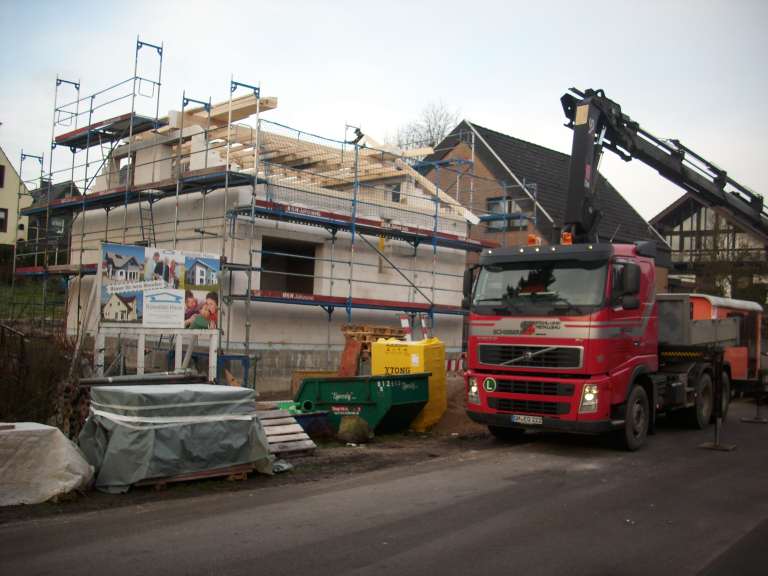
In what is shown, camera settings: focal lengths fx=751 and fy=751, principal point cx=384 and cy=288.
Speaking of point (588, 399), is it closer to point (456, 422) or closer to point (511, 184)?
point (456, 422)

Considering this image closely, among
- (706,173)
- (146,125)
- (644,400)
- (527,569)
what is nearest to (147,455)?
(527,569)

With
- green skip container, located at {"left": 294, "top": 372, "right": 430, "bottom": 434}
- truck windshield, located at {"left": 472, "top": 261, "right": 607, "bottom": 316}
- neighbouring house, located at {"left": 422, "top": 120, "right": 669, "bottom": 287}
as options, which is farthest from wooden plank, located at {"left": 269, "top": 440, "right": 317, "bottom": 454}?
neighbouring house, located at {"left": 422, "top": 120, "right": 669, "bottom": 287}

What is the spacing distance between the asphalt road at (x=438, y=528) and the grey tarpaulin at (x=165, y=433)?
1.75ft

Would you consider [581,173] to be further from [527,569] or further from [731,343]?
[527,569]

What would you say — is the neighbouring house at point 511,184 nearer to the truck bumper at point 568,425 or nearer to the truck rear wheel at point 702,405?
the truck rear wheel at point 702,405

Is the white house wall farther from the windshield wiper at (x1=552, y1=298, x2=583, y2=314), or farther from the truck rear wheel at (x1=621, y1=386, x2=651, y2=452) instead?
the truck rear wheel at (x1=621, y1=386, x2=651, y2=452)

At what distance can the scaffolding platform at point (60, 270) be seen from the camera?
67.4 ft

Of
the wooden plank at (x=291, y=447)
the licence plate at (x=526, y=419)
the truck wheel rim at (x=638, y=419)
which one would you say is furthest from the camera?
the truck wheel rim at (x=638, y=419)

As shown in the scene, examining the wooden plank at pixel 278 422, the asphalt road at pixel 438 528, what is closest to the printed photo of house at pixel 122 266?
the wooden plank at pixel 278 422

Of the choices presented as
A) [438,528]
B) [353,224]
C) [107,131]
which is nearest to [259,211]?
[353,224]

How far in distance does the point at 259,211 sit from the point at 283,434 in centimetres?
798

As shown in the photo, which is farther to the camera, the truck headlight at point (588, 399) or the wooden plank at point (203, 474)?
the truck headlight at point (588, 399)

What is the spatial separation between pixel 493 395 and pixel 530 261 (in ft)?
7.00

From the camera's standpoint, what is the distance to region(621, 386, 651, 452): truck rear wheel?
11367 millimetres
